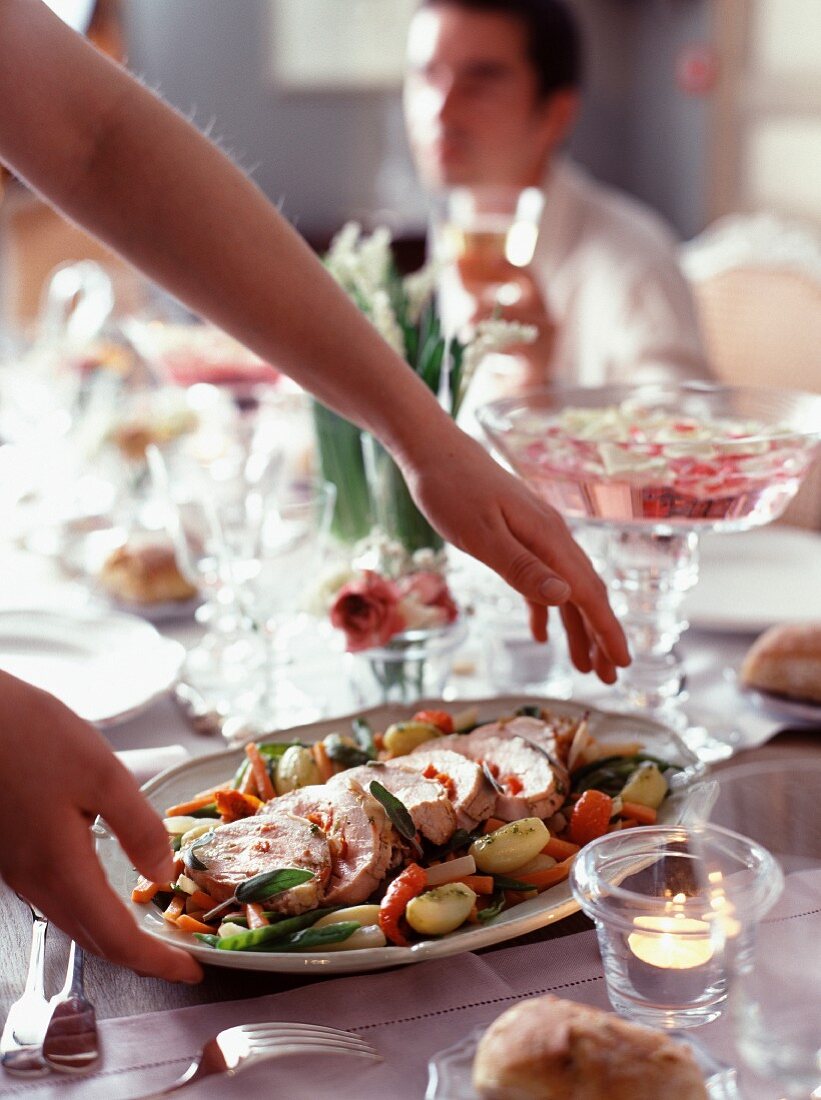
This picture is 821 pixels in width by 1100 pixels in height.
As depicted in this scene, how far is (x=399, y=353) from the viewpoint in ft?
4.33

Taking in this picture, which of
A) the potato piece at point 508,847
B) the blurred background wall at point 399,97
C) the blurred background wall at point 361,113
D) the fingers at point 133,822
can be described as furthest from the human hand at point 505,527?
the blurred background wall at point 361,113

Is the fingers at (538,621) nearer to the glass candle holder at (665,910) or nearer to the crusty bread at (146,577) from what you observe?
the glass candle holder at (665,910)

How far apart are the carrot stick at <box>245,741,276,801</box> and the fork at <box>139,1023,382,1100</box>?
0.84 feet

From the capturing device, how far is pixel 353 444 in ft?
4.66

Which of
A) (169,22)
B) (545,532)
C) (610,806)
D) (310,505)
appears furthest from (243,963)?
(169,22)

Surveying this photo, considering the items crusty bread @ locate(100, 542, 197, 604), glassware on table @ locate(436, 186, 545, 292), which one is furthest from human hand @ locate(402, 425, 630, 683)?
glassware on table @ locate(436, 186, 545, 292)

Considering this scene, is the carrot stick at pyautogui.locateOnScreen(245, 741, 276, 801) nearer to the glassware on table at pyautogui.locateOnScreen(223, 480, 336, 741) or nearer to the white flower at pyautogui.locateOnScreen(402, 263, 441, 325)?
the glassware on table at pyautogui.locateOnScreen(223, 480, 336, 741)

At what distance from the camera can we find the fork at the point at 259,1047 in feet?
2.25

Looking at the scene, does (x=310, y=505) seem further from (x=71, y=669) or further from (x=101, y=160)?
(x=101, y=160)

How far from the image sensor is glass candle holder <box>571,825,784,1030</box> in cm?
68

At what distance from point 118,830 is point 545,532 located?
48 centimetres

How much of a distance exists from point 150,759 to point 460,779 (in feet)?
1.18

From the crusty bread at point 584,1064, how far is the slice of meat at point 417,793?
0.24m

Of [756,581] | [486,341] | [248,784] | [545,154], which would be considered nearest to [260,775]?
[248,784]
